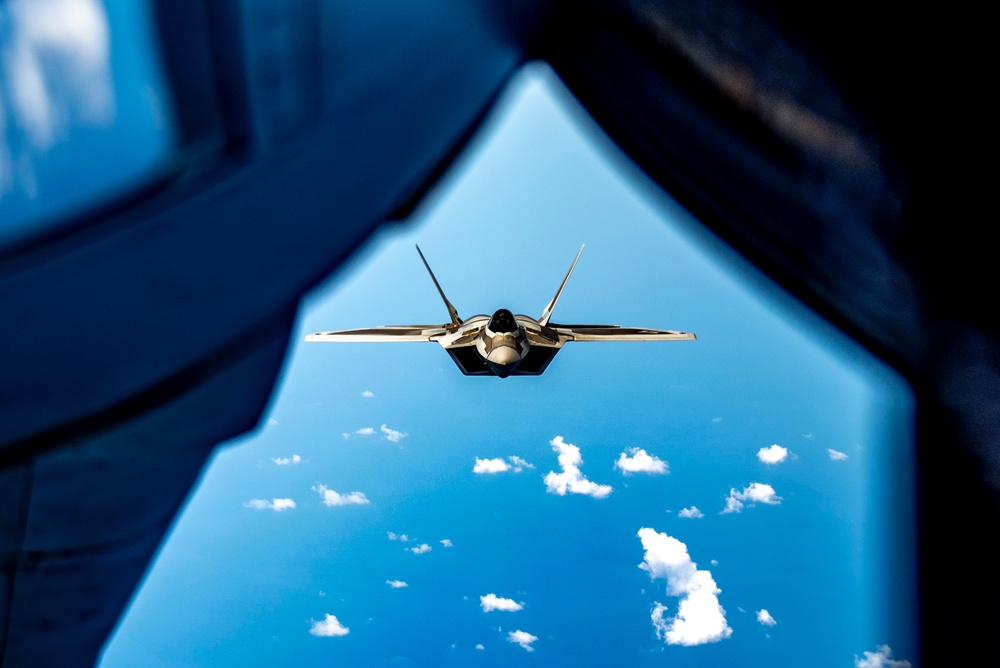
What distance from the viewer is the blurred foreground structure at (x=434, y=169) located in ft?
3.45

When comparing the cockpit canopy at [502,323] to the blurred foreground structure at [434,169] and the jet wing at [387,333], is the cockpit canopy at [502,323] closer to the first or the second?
the jet wing at [387,333]

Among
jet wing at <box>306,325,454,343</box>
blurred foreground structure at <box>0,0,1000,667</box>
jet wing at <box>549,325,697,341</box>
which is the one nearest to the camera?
blurred foreground structure at <box>0,0,1000,667</box>

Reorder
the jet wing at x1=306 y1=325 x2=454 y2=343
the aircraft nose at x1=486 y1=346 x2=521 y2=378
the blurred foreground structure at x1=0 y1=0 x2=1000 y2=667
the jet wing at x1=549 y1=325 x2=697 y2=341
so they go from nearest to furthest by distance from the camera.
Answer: the blurred foreground structure at x1=0 y1=0 x2=1000 y2=667 → the aircraft nose at x1=486 y1=346 x2=521 y2=378 → the jet wing at x1=549 y1=325 x2=697 y2=341 → the jet wing at x1=306 y1=325 x2=454 y2=343

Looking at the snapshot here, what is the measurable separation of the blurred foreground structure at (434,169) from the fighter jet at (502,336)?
8.07 m

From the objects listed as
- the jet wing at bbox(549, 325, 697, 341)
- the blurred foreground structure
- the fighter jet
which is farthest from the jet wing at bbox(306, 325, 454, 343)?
the blurred foreground structure

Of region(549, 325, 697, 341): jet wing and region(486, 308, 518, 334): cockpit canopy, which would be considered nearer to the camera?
region(486, 308, 518, 334): cockpit canopy

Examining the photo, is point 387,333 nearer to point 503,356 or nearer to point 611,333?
point 503,356

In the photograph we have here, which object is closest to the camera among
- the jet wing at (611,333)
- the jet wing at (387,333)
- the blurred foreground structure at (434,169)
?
the blurred foreground structure at (434,169)

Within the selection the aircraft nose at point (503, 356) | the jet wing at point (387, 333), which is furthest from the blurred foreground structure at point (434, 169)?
the jet wing at point (387, 333)

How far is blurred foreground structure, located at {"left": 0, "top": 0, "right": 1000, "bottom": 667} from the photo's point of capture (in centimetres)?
105

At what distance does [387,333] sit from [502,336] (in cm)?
386

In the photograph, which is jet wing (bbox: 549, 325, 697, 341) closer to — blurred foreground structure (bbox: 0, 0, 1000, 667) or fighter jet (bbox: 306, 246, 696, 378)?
fighter jet (bbox: 306, 246, 696, 378)

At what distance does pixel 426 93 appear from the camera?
1.30 meters

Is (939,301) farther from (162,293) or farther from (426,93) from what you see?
(162,293)
